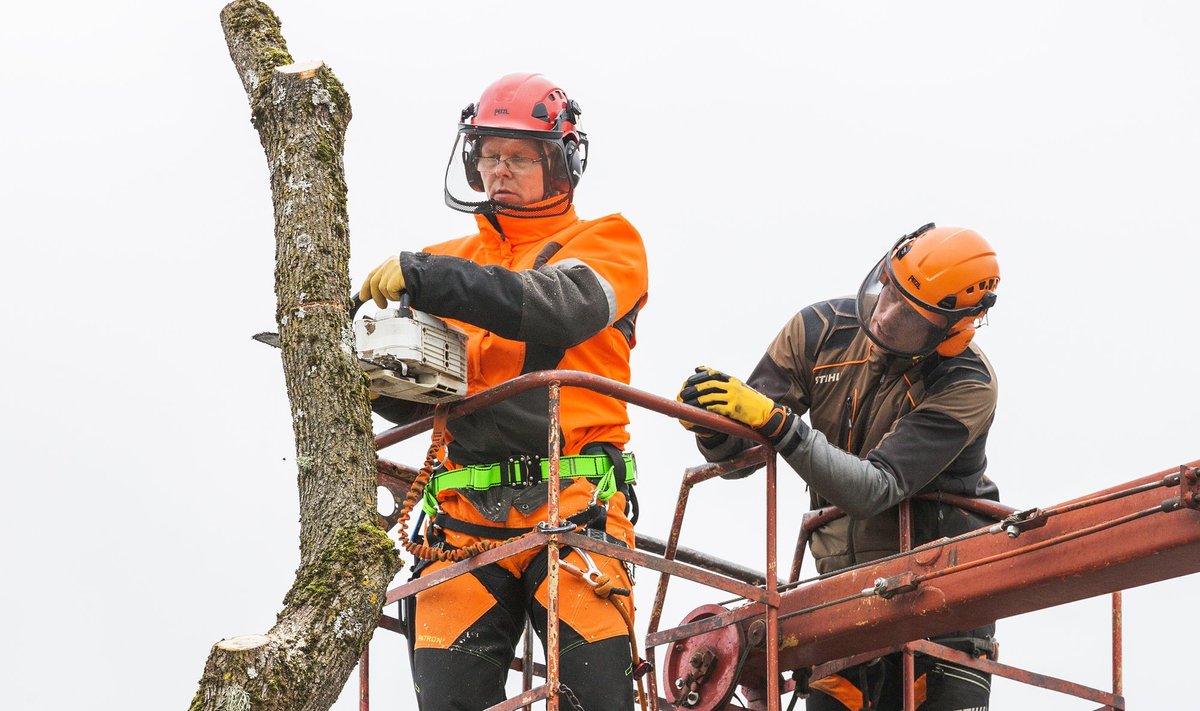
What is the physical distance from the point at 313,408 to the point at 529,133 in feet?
6.48

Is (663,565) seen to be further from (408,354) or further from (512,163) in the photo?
(512,163)

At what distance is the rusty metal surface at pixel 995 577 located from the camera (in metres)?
6.35

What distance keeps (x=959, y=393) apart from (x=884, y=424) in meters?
0.34

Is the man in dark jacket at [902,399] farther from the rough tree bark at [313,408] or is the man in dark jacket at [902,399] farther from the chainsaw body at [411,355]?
the rough tree bark at [313,408]

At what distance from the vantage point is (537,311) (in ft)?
21.6


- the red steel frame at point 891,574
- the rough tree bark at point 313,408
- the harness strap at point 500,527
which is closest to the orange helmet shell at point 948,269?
the red steel frame at point 891,574

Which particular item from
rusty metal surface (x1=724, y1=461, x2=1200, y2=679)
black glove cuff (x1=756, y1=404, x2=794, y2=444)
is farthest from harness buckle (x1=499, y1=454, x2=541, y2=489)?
rusty metal surface (x1=724, y1=461, x2=1200, y2=679)

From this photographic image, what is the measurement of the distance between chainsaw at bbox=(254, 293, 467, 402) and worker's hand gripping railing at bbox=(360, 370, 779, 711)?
5.8 inches

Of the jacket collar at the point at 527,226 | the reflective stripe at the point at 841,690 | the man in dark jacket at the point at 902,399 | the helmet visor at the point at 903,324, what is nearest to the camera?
the jacket collar at the point at 527,226

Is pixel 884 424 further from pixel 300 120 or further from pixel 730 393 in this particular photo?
pixel 300 120

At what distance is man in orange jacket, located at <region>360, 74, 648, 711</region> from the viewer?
6547mm

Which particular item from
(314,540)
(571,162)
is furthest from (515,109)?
(314,540)

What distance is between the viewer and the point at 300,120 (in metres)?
6.09

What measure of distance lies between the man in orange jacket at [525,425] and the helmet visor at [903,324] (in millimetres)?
1189
